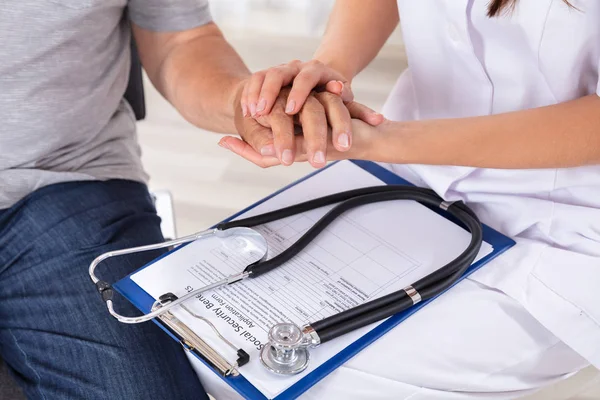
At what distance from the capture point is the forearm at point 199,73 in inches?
45.2

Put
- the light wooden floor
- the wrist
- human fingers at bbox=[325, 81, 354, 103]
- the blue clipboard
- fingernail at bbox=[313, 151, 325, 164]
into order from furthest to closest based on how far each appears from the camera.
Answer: the light wooden floor, the wrist, human fingers at bbox=[325, 81, 354, 103], fingernail at bbox=[313, 151, 325, 164], the blue clipboard

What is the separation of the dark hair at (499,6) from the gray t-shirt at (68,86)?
0.50 metres

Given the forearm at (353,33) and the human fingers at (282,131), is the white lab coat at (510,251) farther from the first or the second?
the human fingers at (282,131)

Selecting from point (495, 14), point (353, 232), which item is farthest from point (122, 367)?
point (495, 14)

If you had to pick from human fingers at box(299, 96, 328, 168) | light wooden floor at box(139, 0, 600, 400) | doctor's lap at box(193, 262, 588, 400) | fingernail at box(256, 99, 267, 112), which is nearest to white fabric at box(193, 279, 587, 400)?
doctor's lap at box(193, 262, 588, 400)

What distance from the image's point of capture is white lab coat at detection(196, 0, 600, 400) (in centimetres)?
90

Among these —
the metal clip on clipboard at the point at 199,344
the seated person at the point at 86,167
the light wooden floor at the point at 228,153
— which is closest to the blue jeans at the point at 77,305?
the seated person at the point at 86,167

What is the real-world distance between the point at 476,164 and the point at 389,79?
5.30 feet

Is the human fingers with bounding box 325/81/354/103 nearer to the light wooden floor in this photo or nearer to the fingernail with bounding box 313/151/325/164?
the fingernail with bounding box 313/151/325/164

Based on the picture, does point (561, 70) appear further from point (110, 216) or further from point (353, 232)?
point (110, 216)

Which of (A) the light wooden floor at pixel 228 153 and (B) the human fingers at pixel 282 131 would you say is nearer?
Answer: (B) the human fingers at pixel 282 131

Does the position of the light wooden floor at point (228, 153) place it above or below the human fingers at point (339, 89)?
below

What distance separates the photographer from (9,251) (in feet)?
3.58

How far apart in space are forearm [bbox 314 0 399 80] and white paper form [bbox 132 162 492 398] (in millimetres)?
223
